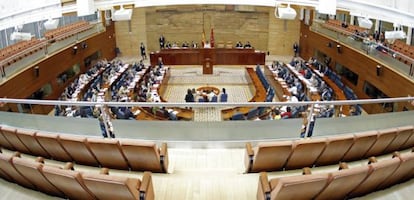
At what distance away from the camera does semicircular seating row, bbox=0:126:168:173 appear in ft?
13.6

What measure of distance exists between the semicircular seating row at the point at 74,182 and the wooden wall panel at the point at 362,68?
5.30 metres

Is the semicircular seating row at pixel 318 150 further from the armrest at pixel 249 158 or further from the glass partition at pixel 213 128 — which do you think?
the glass partition at pixel 213 128

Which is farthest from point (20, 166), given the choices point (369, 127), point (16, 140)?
point (369, 127)

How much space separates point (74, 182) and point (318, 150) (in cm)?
282

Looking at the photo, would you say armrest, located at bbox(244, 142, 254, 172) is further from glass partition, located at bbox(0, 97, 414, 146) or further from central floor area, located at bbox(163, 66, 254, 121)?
central floor area, located at bbox(163, 66, 254, 121)

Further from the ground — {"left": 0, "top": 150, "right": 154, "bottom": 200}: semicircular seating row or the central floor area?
{"left": 0, "top": 150, "right": 154, "bottom": 200}: semicircular seating row

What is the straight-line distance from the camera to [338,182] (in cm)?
343

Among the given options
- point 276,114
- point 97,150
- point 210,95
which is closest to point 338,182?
point 97,150

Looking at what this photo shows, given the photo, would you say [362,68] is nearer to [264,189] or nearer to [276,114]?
[276,114]

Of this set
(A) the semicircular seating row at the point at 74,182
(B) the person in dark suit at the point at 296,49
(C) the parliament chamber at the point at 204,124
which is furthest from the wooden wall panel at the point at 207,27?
(A) the semicircular seating row at the point at 74,182

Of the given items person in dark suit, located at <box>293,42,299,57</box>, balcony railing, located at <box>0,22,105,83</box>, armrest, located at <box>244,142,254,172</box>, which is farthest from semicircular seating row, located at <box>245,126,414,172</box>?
person in dark suit, located at <box>293,42,299,57</box>

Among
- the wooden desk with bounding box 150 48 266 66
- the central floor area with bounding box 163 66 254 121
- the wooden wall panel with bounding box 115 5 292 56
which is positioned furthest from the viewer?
the wooden wall panel with bounding box 115 5 292 56

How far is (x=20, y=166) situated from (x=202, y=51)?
14943 millimetres

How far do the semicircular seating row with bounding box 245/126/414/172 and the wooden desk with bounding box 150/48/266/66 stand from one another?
14.0 m
